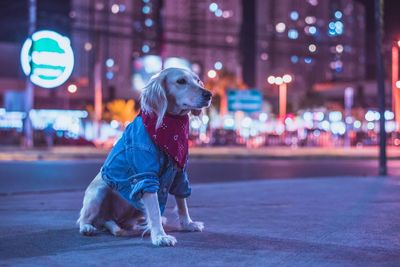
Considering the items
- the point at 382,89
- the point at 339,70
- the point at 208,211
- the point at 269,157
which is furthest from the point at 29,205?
the point at 339,70

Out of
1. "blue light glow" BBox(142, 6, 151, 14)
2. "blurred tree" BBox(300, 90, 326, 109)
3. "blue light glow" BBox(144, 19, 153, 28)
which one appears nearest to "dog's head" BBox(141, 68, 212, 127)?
"blurred tree" BBox(300, 90, 326, 109)

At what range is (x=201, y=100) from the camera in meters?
5.45

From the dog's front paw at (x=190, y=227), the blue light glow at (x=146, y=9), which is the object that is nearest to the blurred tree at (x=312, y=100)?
the blue light glow at (x=146, y=9)

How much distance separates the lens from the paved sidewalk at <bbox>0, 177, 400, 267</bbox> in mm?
4844

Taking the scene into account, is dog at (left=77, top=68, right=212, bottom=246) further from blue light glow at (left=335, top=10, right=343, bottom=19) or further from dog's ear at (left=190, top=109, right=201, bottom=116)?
blue light glow at (left=335, top=10, right=343, bottom=19)

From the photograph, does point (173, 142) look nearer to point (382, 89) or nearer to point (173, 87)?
point (173, 87)

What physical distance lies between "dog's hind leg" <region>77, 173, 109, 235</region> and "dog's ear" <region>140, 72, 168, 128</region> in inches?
34.0

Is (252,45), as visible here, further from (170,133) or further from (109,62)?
(170,133)

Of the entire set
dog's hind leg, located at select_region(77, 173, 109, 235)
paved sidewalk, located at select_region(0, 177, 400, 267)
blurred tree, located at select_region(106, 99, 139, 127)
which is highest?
blurred tree, located at select_region(106, 99, 139, 127)

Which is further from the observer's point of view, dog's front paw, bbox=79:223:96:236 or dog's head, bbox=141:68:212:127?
dog's front paw, bbox=79:223:96:236

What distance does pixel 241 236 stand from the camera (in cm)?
593

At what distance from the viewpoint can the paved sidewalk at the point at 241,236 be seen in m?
4.84

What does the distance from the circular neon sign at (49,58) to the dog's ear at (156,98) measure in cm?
2421

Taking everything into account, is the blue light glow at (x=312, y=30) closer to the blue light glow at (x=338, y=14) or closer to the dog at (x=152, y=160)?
the blue light glow at (x=338, y=14)
